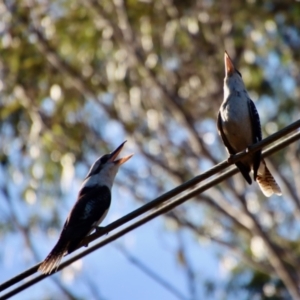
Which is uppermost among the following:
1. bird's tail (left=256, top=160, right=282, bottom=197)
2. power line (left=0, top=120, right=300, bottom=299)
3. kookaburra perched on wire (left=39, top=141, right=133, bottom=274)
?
kookaburra perched on wire (left=39, top=141, right=133, bottom=274)

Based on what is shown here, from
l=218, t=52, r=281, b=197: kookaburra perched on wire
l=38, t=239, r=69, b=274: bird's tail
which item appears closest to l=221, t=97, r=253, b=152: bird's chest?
l=218, t=52, r=281, b=197: kookaburra perched on wire

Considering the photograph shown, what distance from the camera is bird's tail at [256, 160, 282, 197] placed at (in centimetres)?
834

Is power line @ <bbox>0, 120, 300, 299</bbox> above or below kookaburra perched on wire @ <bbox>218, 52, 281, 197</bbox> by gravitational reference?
below

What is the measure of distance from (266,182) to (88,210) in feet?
5.38

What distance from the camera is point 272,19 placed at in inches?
676

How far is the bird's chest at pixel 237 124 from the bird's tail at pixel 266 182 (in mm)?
283

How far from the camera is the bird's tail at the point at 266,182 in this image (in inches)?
328

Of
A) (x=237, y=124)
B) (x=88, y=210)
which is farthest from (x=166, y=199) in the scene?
(x=237, y=124)

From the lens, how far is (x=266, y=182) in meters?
8.41

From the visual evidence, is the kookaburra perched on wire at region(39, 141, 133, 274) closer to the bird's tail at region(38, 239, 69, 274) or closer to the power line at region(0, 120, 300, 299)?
the bird's tail at region(38, 239, 69, 274)

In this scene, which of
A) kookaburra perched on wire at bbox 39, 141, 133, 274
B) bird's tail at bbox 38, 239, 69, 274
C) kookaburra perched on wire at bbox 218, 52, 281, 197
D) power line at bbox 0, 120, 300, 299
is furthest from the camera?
kookaburra perched on wire at bbox 218, 52, 281, 197

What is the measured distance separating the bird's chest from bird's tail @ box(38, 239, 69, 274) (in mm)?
1933

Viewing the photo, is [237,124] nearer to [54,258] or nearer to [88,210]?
[88,210]

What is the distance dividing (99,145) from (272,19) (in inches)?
156
